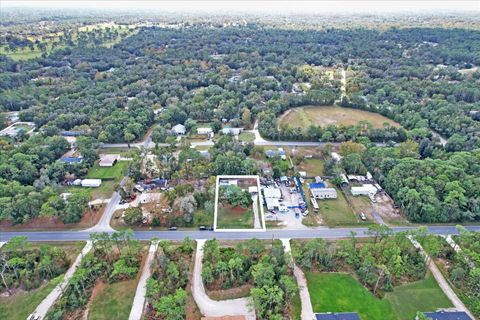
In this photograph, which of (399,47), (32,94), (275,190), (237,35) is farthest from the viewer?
→ (237,35)

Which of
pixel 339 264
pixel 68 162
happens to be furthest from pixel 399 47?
pixel 68 162

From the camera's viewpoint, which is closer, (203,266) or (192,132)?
(203,266)

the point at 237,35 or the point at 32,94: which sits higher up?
the point at 237,35

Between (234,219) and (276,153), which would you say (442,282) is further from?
(276,153)

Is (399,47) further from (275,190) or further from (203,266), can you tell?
(203,266)

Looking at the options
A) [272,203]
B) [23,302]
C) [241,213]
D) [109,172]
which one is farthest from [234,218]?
[109,172]

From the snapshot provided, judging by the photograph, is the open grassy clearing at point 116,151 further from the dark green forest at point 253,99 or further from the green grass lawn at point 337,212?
the green grass lawn at point 337,212

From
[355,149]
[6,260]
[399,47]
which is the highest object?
[399,47]

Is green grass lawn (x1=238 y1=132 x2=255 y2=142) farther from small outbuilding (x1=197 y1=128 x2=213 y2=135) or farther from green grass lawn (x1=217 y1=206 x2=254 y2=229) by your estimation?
green grass lawn (x1=217 y1=206 x2=254 y2=229)

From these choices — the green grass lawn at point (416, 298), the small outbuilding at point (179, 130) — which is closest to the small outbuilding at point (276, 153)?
the small outbuilding at point (179, 130)
